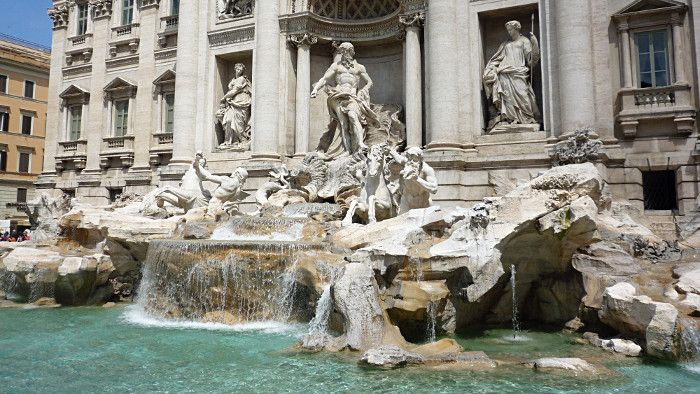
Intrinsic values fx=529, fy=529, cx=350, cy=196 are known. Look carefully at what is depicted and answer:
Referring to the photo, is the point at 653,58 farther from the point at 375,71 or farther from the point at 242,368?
the point at 242,368

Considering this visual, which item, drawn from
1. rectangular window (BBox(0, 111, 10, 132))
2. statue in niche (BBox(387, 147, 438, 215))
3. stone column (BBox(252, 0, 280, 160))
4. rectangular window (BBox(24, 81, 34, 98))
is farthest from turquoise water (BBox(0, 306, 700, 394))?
rectangular window (BBox(24, 81, 34, 98))

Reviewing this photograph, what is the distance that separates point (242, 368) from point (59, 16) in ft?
82.7

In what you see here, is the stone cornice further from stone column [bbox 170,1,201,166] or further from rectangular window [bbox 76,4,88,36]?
rectangular window [bbox 76,4,88,36]

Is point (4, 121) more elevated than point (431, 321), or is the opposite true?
point (4, 121)

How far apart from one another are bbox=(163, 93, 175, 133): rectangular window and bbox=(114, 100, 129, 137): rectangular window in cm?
232

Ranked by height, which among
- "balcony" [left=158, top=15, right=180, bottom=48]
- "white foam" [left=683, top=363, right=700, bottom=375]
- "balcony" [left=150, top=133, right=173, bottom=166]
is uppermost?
"balcony" [left=158, top=15, right=180, bottom=48]

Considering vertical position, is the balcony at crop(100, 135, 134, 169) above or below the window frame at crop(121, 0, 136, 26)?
below

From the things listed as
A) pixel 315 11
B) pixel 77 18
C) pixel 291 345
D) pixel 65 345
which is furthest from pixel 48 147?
pixel 291 345

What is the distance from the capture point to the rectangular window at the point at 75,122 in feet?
82.1

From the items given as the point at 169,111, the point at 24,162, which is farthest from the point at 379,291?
the point at 24,162

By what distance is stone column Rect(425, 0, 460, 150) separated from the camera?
51.2ft

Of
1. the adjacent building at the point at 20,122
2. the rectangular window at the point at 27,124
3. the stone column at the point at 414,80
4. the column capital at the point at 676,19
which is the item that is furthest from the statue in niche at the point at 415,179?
the rectangular window at the point at 27,124

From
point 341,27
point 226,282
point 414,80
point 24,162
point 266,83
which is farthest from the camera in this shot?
point 24,162

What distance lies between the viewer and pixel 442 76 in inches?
620
